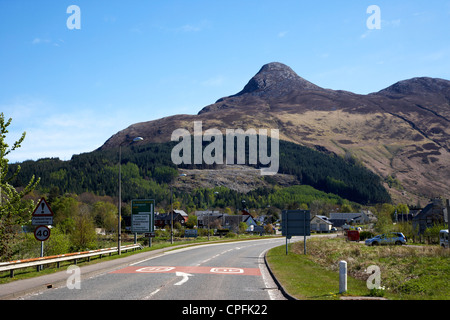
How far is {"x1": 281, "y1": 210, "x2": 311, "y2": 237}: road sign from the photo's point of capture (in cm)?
3431

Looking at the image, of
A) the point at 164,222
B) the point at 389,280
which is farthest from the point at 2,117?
the point at 164,222

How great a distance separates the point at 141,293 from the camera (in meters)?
13.9

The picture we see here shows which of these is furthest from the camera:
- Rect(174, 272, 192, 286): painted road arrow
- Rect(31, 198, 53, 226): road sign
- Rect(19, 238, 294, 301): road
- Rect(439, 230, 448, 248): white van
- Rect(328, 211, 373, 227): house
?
Rect(328, 211, 373, 227): house

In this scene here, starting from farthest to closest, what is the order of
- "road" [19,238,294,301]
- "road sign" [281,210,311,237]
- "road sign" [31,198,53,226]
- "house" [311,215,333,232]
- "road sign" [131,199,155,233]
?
"house" [311,215,333,232]
"road sign" [131,199,155,233]
"road sign" [281,210,311,237]
"road sign" [31,198,53,226]
"road" [19,238,294,301]

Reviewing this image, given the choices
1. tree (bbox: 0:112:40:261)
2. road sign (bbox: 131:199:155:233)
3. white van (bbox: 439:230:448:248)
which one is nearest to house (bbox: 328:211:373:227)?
white van (bbox: 439:230:448:248)

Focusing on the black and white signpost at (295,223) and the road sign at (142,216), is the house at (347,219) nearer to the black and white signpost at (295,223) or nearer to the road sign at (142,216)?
the road sign at (142,216)

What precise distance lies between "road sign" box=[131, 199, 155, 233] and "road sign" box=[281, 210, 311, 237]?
1481 centimetres

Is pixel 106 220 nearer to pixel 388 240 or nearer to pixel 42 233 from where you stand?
pixel 388 240

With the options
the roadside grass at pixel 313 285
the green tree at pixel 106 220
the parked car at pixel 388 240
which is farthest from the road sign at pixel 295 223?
the green tree at pixel 106 220

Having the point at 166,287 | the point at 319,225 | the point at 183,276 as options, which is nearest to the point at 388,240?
the point at 183,276

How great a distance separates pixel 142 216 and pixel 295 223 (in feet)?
54.2

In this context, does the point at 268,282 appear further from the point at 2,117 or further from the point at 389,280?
the point at 2,117

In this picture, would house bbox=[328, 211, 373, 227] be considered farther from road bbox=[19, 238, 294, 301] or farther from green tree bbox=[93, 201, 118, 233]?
road bbox=[19, 238, 294, 301]

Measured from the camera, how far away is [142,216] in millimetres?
43281
